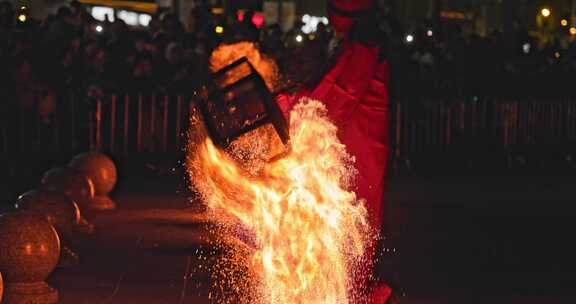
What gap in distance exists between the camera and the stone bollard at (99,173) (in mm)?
14823

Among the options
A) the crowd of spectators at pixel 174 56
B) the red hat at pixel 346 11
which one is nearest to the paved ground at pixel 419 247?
the crowd of spectators at pixel 174 56

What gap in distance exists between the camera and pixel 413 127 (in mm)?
20844

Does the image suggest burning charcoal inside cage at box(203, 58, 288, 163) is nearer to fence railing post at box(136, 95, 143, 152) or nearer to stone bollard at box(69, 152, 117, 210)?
stone bollard at box(69, 152, 117, 210)

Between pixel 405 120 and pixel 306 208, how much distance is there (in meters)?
12.9

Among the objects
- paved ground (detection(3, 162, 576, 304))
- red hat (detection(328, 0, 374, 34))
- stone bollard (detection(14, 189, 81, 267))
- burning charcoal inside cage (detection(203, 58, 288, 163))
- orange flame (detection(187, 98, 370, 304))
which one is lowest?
paved ground (detection(3, 162, 576, 304))

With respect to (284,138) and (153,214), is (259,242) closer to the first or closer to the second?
(284,138)

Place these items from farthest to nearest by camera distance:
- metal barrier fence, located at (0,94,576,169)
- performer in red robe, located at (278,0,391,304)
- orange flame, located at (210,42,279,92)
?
1. metal barrier fence, located at (0,94,576,169)
2. orange flame, located at (210,42,279,92)
3. performer in red robe, located at (278,0,391,304)

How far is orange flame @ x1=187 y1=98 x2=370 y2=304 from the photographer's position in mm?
8102

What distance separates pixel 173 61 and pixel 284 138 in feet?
40.5

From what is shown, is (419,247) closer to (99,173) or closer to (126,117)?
(99,173)

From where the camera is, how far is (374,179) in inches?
327

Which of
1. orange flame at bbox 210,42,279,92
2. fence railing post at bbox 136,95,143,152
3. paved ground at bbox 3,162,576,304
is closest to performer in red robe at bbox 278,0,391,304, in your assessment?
paved ground at bbox 3,162,576,304

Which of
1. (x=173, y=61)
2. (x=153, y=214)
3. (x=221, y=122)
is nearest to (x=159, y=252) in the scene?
(x=153, y=214)

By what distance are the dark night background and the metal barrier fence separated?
0.02m
